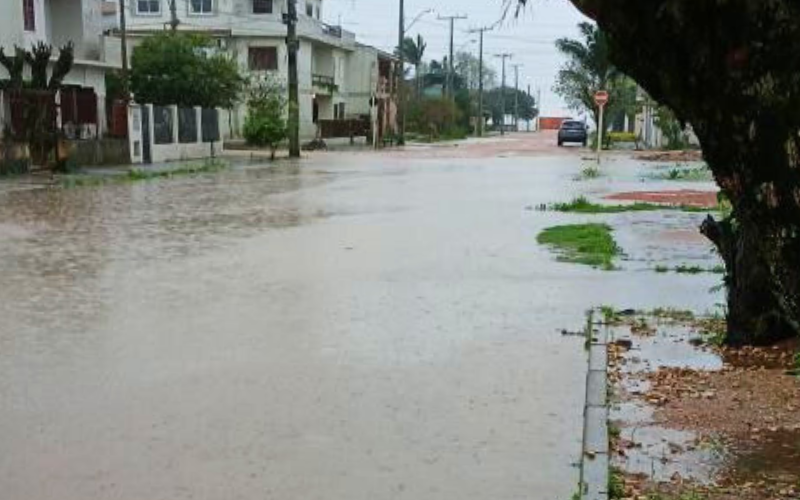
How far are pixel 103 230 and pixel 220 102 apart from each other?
98.0ft

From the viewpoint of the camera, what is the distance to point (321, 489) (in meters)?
4.90

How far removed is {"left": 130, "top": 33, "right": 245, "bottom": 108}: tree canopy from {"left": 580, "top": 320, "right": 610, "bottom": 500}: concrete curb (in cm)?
3784

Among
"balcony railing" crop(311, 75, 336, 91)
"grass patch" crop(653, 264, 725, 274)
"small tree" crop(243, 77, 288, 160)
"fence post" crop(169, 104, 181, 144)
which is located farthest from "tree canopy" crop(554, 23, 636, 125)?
"grass patch" crop(653, 264, 725, 274)

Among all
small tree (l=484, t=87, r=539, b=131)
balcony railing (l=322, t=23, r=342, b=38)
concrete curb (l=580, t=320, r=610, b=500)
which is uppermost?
balcony railing (l=322, t=23, r=342, b=38)

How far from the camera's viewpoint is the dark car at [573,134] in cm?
6309

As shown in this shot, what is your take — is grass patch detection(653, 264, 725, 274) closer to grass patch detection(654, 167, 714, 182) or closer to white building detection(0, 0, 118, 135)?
grass patch detection(654, 167, 714, 182)

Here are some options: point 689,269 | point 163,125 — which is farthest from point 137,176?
point 689,269

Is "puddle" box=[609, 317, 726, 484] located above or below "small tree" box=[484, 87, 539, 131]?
below

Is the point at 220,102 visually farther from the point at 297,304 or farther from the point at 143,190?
the point at 297,304

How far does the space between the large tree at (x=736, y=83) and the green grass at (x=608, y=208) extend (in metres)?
14.2

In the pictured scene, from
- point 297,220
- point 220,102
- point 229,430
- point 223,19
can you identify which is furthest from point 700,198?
point 223,19

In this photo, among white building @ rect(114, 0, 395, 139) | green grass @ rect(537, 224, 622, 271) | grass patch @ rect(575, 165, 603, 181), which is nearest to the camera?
green grass @ rect(537, 224, 622, 271)

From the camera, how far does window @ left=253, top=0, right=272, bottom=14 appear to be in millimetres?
64769

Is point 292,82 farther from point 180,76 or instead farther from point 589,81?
point 589,81
